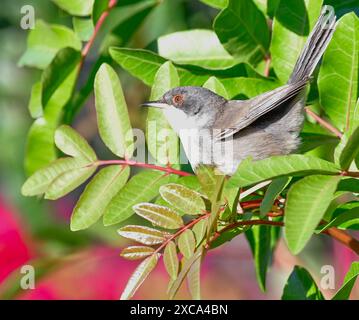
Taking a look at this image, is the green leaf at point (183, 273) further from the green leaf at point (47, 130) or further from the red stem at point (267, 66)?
the green leaf at point (47, 130)

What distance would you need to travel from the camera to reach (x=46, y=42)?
9.86 ft

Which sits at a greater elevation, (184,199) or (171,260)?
(184,199)

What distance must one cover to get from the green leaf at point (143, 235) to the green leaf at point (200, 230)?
0.29 feet

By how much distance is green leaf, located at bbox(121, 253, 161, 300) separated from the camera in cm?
196

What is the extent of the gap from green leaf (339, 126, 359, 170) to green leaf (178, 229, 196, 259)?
406 mm

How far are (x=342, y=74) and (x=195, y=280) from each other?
855mm

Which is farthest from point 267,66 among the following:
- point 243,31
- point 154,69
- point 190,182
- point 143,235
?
point 143,235

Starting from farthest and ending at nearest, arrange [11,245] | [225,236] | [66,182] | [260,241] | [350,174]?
1. [11,245]
2. [260,241]
3. [66,182]
4. [225,236]
5. [350,174]

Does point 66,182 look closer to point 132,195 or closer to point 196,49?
point 132,195

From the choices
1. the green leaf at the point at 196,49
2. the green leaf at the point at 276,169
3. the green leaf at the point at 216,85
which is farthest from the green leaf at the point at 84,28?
the green leaf at the point at 276,169

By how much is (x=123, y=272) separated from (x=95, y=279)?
14cm
